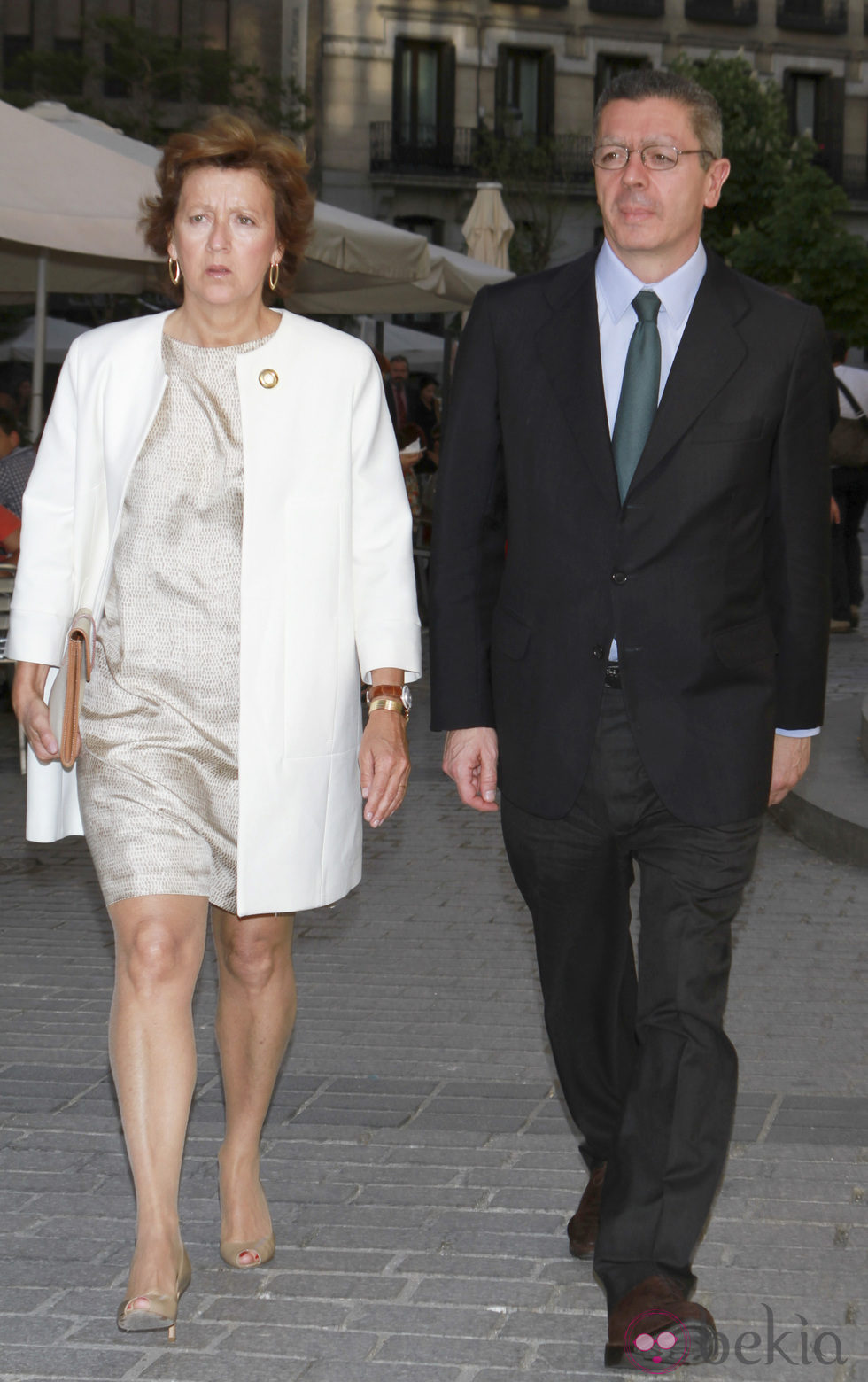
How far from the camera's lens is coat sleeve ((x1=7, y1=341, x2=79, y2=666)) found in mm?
3734

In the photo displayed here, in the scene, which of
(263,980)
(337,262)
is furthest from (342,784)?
(337,262)

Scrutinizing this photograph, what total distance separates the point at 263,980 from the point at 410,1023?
1907 millimetres

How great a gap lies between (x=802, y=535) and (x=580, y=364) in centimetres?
52

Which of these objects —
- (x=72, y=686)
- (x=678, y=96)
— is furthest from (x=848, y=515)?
(x=72, y=686)

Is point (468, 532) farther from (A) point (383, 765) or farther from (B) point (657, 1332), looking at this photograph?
(B) point (657, 1332)

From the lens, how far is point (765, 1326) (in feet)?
11.7

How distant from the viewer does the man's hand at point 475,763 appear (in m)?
3.86

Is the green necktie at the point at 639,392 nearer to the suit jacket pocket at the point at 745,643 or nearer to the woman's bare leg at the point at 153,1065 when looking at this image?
the suit jacket pocket at the point at 745,643

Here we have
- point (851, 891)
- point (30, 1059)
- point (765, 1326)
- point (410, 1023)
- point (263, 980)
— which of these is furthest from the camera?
point (851, 891)

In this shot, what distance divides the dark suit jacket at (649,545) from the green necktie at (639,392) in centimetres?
4

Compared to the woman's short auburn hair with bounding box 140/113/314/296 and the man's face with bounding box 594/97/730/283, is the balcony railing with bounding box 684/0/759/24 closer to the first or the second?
the woman's short auburn hair with bounding box 140/113/314/296

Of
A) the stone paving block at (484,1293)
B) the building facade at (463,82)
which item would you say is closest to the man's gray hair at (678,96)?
the stone paving block at (484,1293)

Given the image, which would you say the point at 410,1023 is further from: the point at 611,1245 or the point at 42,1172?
the point at 611,1245

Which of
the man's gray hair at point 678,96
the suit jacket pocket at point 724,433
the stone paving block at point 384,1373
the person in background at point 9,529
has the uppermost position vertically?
the man's gray hair at point 678,96
